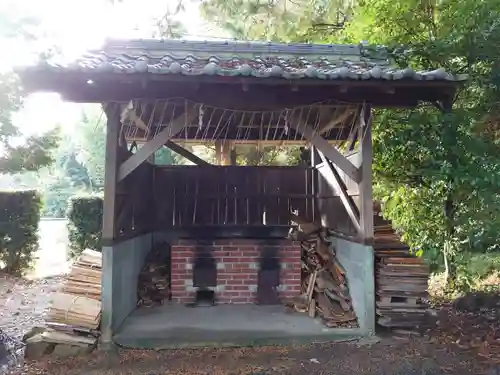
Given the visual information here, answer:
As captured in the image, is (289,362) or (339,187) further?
(339,187)

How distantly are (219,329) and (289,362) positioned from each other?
104 cm

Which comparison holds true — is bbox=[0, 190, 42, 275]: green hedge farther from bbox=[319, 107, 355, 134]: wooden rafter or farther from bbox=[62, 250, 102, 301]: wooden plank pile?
bbox=[319, 107, 355, 134]: wooden rafter

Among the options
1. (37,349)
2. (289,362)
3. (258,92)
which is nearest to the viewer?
(289,362)

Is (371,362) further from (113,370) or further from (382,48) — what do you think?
(382,48)

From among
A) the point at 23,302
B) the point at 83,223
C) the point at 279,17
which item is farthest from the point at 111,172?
the point at 83,223

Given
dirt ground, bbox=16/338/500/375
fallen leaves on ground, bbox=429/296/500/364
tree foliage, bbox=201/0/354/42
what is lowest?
dirt ground, bbox=16/338/500/375

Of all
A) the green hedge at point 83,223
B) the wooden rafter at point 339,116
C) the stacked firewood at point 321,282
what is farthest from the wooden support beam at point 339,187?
the green hedge at point 83,223

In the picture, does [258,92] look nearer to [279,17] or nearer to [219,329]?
[219,329]

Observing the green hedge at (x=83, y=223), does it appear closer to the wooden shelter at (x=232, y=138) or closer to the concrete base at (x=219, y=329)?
A: the wooden shelter at (x=232, y=138)

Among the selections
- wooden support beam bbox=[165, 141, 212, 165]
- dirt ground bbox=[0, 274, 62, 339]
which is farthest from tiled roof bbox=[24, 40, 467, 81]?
dirt ground bbox=[0, 274, 62, 339]

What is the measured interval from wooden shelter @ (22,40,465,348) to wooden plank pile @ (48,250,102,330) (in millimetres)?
146

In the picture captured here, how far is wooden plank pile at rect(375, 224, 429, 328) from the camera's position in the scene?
181 inches

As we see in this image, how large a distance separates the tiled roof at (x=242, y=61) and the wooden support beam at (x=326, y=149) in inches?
23.4

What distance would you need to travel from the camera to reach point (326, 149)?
4.59 metres
